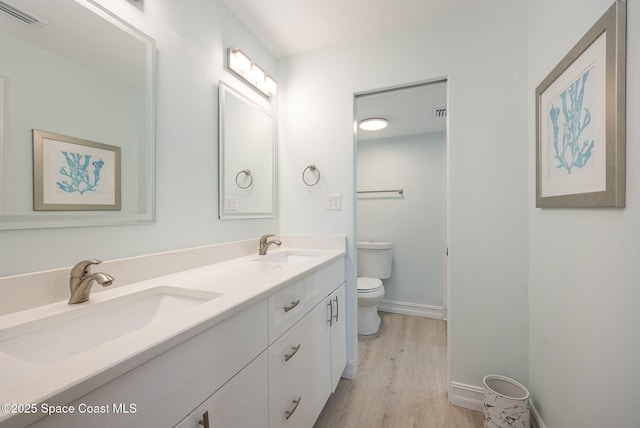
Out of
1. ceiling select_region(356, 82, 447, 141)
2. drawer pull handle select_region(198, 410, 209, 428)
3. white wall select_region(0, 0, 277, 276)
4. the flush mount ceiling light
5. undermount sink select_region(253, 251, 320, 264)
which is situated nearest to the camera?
drawer pull handle select_region(198, 410, 209, 428)

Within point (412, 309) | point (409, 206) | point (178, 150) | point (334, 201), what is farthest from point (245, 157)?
point (412, 309)

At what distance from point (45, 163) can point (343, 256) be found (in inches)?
56.5

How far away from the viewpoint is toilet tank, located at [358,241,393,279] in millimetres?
2926

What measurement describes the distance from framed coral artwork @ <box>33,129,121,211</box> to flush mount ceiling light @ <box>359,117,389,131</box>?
7.07ft

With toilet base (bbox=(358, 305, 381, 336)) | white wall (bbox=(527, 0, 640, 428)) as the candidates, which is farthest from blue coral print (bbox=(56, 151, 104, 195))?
toilet base (bbox=(358, 305, 381, 336))

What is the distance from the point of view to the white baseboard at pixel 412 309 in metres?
2.87

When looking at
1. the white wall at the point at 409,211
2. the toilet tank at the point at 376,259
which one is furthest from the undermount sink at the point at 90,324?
the white wall at the point at 409,211

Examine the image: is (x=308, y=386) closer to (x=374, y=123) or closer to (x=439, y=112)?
(x=374, y=123)

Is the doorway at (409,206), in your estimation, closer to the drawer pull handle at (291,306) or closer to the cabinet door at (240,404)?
the drawer pull handle at (291,306)

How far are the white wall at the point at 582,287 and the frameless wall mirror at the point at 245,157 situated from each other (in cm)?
157

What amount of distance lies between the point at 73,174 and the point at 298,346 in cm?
101

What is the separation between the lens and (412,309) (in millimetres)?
2979

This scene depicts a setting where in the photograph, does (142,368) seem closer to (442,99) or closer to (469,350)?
(469,350)

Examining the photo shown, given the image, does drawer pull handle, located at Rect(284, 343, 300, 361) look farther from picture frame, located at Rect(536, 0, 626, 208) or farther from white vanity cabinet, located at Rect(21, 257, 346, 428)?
picture frame, located at Rect(536, 0, 626, 208)
